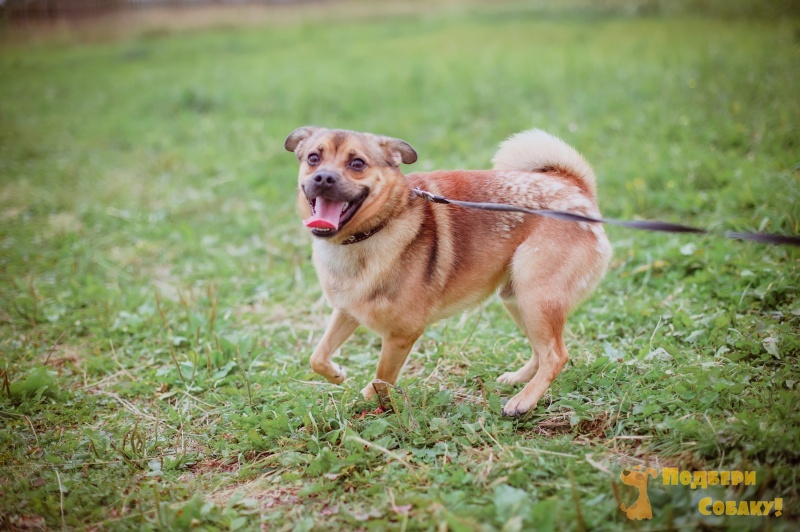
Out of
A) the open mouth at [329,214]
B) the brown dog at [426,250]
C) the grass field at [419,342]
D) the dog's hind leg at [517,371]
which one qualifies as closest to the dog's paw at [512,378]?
the dog's hind leg at [517,371]

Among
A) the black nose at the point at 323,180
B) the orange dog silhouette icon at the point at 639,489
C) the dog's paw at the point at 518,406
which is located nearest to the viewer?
the orange dog silhouette icon at the point at 639,489

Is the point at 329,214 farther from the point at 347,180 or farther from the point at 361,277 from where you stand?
the point at 361,277

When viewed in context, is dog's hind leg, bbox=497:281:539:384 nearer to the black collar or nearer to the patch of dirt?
the black collar

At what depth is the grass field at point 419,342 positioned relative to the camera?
2.70 metres

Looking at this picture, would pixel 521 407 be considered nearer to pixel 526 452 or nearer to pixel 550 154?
pixel 526 452

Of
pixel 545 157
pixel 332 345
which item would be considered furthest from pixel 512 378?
pixel 545 157

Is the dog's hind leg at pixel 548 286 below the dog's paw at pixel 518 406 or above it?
above

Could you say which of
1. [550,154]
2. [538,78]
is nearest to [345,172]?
[550,154]

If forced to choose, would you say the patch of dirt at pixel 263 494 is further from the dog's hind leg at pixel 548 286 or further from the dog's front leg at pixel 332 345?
the dog's hind leg at pixel 548 286

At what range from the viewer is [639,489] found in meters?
2.46

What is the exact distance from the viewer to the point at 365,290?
332cm

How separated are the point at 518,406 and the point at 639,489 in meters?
0.88

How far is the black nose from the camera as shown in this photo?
121 inches

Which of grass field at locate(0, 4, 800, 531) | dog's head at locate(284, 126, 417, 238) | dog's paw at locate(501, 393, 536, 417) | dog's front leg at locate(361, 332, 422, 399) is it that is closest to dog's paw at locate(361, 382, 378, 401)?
dog's front leg at locate(361, 332, 422, 399)
